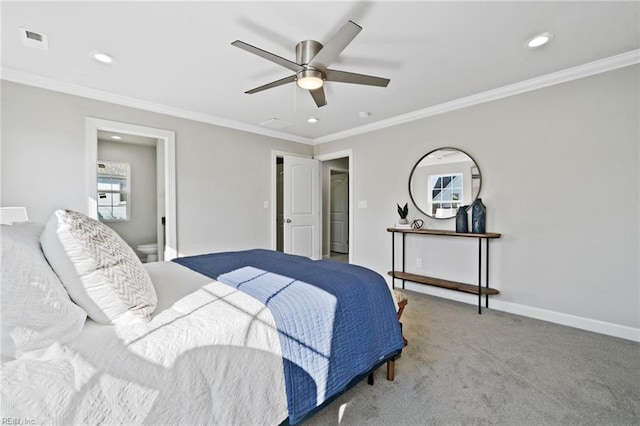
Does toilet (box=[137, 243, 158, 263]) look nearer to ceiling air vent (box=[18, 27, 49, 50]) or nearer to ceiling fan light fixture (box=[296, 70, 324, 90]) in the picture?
ceiling air vent (box=[18, 27, 49, 50])

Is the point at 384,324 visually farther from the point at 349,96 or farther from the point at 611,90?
the point at 611,90

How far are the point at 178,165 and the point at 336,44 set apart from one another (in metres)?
2.77

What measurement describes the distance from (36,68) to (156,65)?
1124 mm

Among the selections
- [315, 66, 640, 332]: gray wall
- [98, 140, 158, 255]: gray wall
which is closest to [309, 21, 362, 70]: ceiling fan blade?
[315, 66, 640, 332]: gray wall

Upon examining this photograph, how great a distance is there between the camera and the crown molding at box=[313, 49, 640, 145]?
97.8 inches

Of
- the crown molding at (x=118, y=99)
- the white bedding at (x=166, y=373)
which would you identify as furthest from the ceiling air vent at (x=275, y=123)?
the white bedding at (x=166, y=373)

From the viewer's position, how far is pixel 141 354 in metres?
0.93

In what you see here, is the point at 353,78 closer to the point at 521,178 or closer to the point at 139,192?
the point at 521,178

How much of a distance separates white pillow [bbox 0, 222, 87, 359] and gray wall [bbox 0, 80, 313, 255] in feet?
8.16

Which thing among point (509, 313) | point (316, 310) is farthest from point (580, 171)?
point (316, 310)

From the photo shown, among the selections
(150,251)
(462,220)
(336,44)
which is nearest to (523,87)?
(462,220)

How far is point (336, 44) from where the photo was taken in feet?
5.91

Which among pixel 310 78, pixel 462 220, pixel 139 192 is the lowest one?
pixel 462 220

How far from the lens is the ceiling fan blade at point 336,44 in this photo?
163cm
